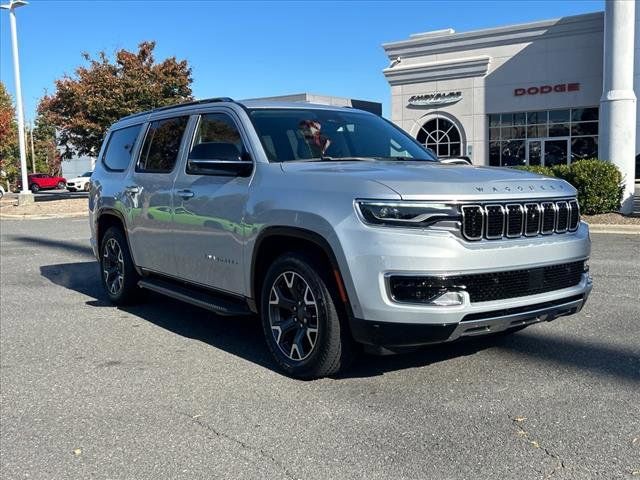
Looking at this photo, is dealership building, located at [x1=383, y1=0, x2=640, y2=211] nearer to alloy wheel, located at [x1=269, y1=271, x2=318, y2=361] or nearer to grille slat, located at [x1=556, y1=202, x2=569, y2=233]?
grille slat, located at [x1=556, y1=202, x2=569, y2=233]

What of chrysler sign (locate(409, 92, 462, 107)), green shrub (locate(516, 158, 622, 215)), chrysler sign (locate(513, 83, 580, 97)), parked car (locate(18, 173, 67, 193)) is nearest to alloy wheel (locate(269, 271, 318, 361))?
green shrub (locate(516, 158, 622, 215))

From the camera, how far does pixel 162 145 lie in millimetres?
6207

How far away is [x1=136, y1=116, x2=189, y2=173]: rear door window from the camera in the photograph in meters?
5.93

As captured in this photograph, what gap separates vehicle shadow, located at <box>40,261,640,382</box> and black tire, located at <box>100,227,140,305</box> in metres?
0.20

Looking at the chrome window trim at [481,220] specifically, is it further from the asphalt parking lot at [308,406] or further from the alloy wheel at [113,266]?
the alloy wheel at [113,266]

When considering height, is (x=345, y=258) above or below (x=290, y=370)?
above

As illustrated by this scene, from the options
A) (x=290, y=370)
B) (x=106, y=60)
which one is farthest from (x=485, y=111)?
(x=290, y=370)

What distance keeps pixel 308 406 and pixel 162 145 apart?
129 inches

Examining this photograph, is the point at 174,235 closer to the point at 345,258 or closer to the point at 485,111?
the point at 345,258

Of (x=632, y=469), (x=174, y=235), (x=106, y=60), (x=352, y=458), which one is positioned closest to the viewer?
(x=632, y=469)

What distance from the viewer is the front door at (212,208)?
486cm

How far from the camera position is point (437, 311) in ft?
12.3

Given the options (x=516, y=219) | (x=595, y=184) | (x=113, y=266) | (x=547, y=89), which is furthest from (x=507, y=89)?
(x=516, y=219)

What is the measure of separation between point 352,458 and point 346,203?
150cm
